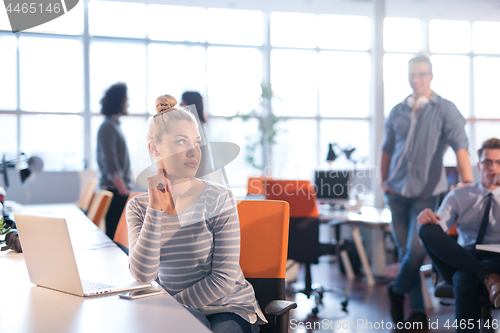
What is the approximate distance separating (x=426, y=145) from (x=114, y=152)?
2320mm

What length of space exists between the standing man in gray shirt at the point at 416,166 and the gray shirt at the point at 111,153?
200 cm

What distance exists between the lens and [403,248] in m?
2.90

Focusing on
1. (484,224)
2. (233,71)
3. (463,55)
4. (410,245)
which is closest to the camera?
(484,224)

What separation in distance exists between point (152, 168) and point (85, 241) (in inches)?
29.6

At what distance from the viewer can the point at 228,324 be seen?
1.14 metres

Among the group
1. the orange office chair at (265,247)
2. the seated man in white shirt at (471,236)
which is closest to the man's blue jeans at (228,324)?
the orange office chair at (265,247)

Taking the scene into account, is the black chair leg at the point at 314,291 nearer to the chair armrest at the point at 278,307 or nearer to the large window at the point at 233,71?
the chair armrest at the point at 278,307

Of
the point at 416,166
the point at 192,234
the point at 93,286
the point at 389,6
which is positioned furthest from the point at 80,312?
the point at 389,6

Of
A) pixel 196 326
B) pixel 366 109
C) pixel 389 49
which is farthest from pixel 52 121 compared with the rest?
pixel 196 326

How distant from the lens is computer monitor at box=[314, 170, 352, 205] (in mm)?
4301

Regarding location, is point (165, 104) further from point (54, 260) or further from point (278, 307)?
point (278, 307)

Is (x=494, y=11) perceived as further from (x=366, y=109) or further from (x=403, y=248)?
(x=403, y=248)

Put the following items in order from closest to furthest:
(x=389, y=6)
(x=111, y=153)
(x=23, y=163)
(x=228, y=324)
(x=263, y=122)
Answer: (x=228, y=324), (x=23, y=163), (x=111, y=153), (x=263, y=122), (x=389, y=6)

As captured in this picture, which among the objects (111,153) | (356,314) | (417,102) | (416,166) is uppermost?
(417,102)
